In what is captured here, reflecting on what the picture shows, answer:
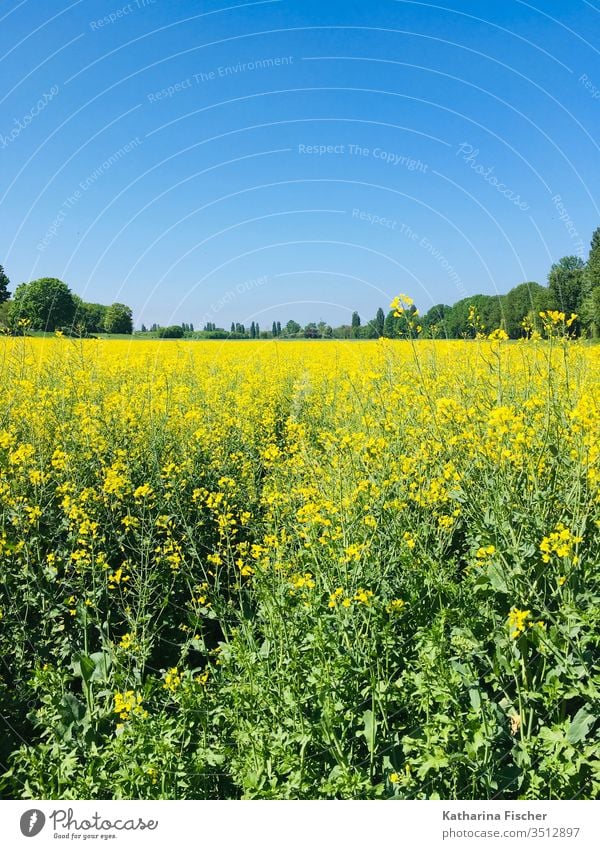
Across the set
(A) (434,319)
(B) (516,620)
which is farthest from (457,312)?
(B) (516,620)

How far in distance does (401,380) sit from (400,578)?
3.70 meters

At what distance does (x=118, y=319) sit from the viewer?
9.24 meters

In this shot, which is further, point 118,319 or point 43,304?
point 118,319

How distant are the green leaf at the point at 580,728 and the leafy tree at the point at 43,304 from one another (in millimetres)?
7426

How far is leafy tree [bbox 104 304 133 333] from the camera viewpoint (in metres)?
9.18

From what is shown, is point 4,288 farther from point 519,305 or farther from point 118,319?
point 519,305

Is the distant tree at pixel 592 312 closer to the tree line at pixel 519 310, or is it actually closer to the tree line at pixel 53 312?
the tree line at pixel 519 310

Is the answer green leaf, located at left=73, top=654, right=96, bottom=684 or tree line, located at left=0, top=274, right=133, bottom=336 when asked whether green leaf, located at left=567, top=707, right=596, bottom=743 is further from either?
tree line, located at left=0, top=274, right=133, bottom=336

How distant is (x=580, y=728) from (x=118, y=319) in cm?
863

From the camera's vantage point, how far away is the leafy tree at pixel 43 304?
794 cm
